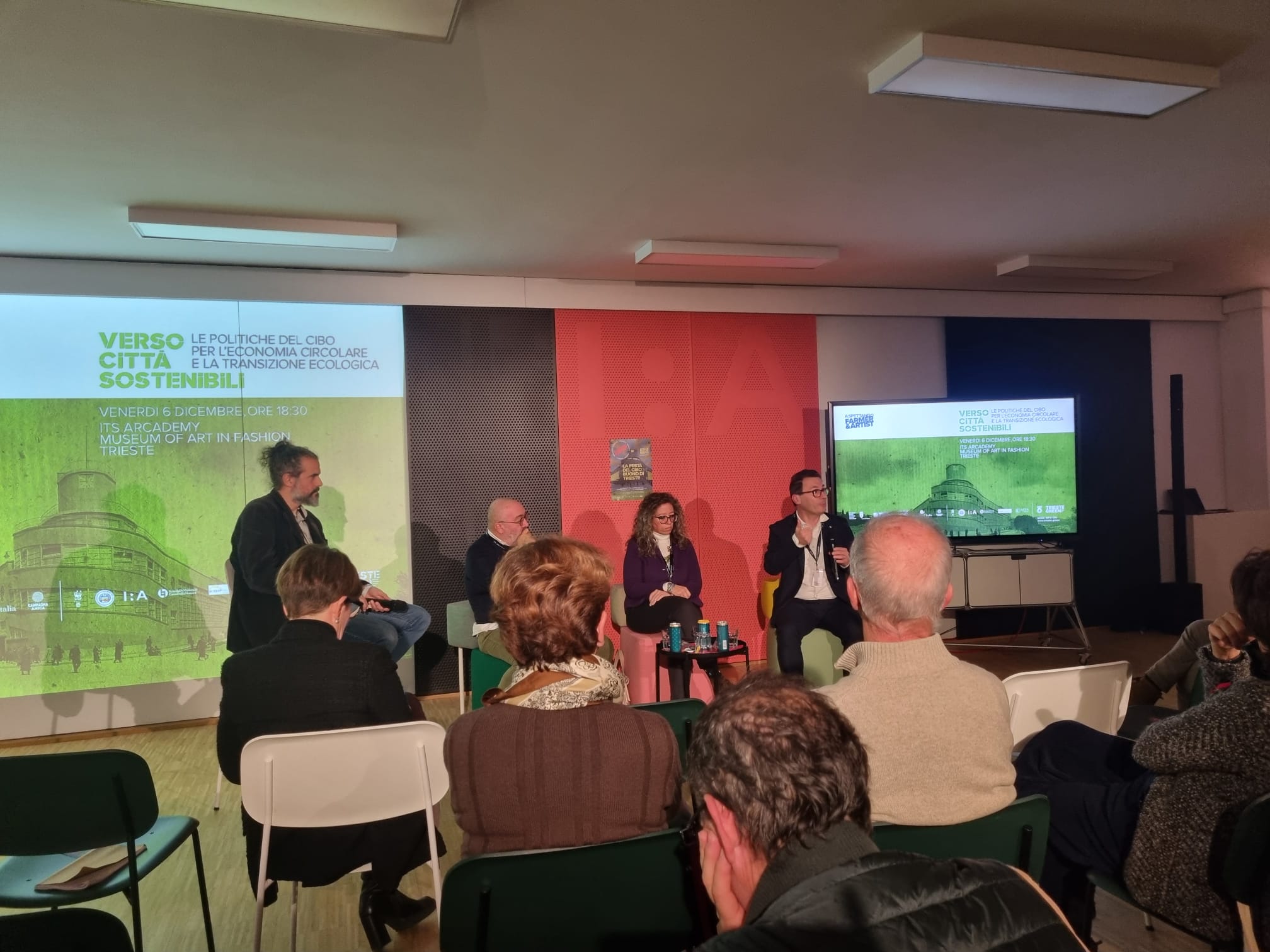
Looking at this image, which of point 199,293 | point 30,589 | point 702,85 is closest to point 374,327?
point 199,293

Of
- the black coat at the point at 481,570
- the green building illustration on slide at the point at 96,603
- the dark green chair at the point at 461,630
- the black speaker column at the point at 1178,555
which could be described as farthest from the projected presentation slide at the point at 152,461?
the black speaker column at the point at 1178,555

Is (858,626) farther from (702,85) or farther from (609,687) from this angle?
(609,687)

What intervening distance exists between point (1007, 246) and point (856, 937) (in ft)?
19.0

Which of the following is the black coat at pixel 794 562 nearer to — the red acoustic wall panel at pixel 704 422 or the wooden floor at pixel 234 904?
the red acoustic wall panel at pixel 704 422

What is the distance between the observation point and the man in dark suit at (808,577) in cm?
531

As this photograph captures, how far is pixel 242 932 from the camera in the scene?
288 cm

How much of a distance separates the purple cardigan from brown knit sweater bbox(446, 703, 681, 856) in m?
Result: 3.58

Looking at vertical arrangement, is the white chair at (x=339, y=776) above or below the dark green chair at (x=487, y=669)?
above

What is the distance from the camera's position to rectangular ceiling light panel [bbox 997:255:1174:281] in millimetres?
6148

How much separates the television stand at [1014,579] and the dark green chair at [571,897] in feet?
18.0

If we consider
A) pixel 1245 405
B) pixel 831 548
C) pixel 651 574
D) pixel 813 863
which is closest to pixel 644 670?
pixel 651 574

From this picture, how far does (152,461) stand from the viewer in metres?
5.57

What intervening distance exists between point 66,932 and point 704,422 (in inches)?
220

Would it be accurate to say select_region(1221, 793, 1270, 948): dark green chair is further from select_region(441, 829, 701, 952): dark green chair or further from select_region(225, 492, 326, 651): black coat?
select_region(225, 492, 326, 651): black coat
